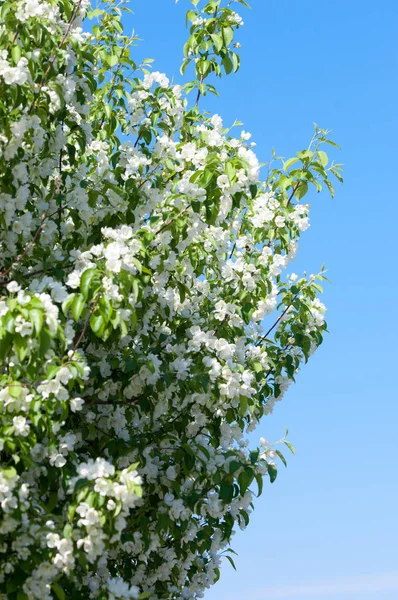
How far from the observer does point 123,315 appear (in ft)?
15.4

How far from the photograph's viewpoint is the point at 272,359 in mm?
7379

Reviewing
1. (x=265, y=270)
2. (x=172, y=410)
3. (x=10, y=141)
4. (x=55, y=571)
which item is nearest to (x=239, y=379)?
(x=172, y=410)

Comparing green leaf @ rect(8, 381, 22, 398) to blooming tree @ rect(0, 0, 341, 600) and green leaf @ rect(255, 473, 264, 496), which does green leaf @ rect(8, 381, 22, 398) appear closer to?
blooming tree @ rect(0, 0, 341, 600)

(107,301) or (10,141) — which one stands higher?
(10,141)

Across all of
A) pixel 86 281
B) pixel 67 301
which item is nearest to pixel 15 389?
pixel 67 301

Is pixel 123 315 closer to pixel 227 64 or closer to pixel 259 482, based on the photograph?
pixel 259 482

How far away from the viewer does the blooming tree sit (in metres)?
4.73

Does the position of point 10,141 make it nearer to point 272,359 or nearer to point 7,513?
point 7,513

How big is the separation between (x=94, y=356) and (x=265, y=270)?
184cm

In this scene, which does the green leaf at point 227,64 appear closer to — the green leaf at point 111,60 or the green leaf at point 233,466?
the green leaf at point 111,60

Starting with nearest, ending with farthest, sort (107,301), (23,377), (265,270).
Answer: (107,301)
(23,377)
(265,270)

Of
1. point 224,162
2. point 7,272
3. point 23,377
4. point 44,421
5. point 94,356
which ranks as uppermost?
point 224,162

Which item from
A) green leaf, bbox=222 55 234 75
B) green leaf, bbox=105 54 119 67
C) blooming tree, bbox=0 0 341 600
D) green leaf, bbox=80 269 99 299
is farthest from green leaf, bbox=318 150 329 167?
green leaf, bbox=80 269 99 299

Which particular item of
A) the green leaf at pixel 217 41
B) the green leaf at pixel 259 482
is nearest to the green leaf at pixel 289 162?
the green leaf at pixel 217 41
